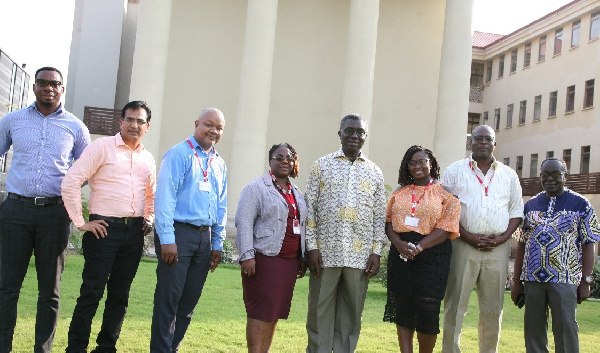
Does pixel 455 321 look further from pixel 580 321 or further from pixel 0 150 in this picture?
pixel 580 321

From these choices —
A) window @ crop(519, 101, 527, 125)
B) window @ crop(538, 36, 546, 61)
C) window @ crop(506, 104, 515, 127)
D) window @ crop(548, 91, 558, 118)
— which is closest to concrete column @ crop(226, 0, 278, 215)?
window @ crop(548, 91, 558, 118)

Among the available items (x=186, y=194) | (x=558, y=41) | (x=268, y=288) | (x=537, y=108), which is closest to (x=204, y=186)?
(x=186, y=194)

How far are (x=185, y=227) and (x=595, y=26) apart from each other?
1491 inches

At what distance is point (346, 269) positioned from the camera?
7.07m

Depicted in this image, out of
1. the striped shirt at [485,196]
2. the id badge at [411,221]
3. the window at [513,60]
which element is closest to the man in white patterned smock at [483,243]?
the striped shirt at [485,196]

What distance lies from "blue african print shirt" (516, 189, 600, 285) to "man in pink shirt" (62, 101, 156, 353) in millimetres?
3971

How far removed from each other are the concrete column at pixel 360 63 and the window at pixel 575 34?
1958cm

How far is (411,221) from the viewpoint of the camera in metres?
7.19

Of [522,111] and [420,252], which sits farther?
[522,111]

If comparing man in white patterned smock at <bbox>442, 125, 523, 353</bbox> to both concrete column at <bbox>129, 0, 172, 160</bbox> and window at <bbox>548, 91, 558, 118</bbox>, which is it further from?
Result: window at <bbox>548, 91, 558, 118</bbox>

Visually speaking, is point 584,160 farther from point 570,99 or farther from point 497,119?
point 497,119

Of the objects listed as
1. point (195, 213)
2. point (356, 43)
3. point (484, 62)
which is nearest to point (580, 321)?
point (195, 213)

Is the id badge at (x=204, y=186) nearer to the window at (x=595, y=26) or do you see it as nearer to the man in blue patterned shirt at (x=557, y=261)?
the man in blue patterned shirt at (x=557, y=261)

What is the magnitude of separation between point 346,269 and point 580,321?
9125 mm
